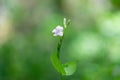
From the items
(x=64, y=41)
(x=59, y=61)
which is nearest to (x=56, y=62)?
(x=59, y=61)

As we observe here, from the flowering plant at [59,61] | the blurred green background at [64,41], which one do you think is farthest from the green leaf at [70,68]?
the blurred green background at [64,41]

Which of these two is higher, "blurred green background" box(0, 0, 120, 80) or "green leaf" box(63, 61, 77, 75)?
"blurred green background" box(0, 0, 120, 80)

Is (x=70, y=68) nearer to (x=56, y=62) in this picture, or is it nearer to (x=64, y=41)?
(x=56, y=62)

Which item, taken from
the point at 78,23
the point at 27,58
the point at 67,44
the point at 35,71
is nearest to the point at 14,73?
the point at 35,71

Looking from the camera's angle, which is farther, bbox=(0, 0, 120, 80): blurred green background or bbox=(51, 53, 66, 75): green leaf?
bbox=(0, 0, 120, 80): blurred green background

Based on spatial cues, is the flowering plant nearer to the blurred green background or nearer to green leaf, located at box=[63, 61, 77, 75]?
green leaf, located at box=[63, 61, 77, 75]

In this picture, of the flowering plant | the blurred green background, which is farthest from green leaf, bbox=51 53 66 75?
the blurred green background

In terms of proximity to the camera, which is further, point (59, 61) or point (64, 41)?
point (64, 41)

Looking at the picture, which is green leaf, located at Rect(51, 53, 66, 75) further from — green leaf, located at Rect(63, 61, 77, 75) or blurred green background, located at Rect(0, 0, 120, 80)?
blurred green background, located at Rect(0, 0, 120, 80)

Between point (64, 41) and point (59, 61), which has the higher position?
point (64, 41)

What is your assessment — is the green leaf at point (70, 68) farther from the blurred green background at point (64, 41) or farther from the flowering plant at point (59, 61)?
the blurred green background at point (64, 41)

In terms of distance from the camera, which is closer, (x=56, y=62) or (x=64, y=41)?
(x=56, y=62)
